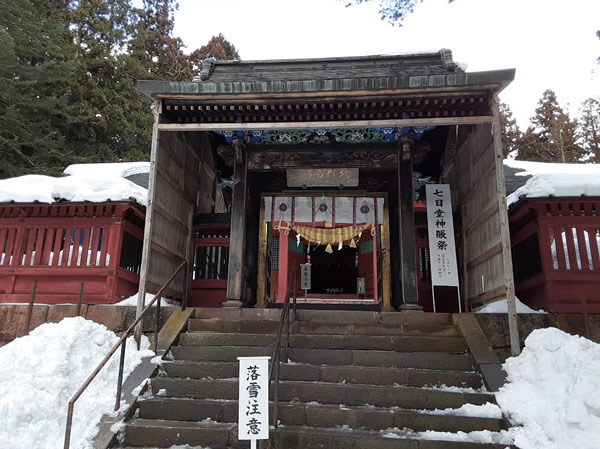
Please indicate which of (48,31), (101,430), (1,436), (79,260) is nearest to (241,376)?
(101,430)

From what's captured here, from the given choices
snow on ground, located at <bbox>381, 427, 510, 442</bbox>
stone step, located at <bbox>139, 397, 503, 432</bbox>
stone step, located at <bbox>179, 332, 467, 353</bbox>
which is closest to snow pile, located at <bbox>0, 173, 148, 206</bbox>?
stone step, located at <bbox>179, 332, 467, 353</bbox>

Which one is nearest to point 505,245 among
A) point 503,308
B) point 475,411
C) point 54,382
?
point 503,308

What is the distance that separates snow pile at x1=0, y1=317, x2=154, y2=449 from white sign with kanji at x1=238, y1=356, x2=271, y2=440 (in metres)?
1.97

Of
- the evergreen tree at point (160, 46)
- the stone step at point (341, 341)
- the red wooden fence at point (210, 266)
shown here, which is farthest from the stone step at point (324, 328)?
the evergreen tree at point (160, 46)

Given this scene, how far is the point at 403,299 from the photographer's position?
9.27 m

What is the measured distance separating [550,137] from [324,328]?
81.3 feet

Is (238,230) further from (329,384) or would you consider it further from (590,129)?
(590,129)

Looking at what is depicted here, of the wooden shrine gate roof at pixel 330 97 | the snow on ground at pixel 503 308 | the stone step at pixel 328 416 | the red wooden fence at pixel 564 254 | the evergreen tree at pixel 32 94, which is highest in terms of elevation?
the evergreen tree at pixel 32 94

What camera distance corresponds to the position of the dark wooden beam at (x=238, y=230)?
9203mm

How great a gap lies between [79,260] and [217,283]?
3152mm

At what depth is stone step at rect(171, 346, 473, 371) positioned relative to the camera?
6.59m

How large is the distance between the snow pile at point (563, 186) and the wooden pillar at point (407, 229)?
2.37 m

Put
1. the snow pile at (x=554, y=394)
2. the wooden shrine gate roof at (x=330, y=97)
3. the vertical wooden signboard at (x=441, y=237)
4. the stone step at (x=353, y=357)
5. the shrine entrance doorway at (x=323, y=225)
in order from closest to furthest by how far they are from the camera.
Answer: the snow pile at (x=554, y=394) < the stone step at (x=353, y=357) < the wooden shrine gate roof at (x=330, y=97) < the vertical wooden signboard at (x=441, y=237) < the shrine entrance doorway at (x=323, y=225)

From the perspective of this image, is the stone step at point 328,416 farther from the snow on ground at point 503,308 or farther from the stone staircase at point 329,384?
the snow on ground at point 503,308
